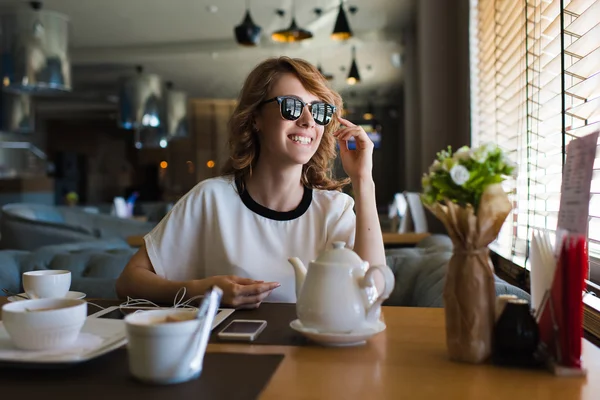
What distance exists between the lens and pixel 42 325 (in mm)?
920

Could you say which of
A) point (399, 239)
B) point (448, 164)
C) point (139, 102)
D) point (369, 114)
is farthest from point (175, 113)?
point (448, 164)

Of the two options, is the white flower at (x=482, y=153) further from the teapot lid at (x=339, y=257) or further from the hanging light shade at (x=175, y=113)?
the hanging light shade at (x=175, y=113)

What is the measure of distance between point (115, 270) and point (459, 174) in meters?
1.87

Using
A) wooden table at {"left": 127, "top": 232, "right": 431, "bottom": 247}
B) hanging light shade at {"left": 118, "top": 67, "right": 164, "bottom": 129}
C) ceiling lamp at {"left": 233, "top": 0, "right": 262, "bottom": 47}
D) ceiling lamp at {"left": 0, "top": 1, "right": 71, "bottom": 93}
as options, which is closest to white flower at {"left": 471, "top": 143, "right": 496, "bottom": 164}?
wooden table at {"left": 127, "top": 232, "right": 431, "bottom": 247}

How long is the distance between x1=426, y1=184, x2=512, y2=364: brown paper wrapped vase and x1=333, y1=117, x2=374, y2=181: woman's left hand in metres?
0.64

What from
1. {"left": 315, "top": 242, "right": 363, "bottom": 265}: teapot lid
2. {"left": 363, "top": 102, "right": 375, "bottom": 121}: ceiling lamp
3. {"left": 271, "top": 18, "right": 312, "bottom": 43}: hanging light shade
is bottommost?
{"left": 315, "top": 242, "right": 363, "bottom": 265}: teapot lid

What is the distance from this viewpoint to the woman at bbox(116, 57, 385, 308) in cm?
158

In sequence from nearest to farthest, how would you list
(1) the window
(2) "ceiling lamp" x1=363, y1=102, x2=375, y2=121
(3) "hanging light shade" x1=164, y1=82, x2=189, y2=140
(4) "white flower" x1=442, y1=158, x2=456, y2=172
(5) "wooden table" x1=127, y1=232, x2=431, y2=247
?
(4) "white flower" x1=442, y1=158, x2=456, y2=172, (1) the window, (5) "wooden table" x1=127, y1=232, x2=431, y2=247, (3) "hanging light shade" x1=164, y1=82, x2=189, y2=140, (2) "ceiling lamp" x1=363, y1=102, x2=375, y2=121

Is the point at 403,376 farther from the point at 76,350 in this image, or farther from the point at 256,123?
the point at 256,123

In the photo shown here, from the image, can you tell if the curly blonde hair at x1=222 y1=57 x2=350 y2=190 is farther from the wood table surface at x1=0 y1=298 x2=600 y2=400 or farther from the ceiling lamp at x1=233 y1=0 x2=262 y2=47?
the ceiling lamp at x1=233 y1=0 x2=262 y2=47

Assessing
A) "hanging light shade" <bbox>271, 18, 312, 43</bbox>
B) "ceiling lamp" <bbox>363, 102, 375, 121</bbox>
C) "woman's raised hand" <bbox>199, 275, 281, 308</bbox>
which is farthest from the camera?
"ceiling lamp" <bbox>363, 102, 375, 121</bbox>

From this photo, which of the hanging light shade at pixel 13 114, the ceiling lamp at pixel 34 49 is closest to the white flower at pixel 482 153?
the ceiling lamp at pixel 34 49

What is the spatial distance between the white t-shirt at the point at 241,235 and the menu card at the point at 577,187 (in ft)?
2.67

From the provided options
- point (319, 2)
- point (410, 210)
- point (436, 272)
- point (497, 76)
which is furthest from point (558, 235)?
point (319, 2)
